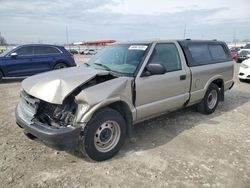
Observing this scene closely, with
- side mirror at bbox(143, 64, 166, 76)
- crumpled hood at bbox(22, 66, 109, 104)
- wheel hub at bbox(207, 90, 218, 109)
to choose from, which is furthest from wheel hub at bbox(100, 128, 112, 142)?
wheel hub at bbox(207, 90, 218, 109)

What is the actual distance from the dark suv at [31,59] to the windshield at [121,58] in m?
6.60

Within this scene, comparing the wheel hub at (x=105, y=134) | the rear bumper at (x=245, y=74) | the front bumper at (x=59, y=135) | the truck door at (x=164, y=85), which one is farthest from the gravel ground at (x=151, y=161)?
the rear bumper at (x=245, y=74)

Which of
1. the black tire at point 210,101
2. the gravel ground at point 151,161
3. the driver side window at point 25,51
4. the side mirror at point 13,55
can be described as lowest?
the gravel ground at point 151,161

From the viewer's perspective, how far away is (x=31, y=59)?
34.4 feet

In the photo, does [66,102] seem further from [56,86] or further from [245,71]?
[245,71]

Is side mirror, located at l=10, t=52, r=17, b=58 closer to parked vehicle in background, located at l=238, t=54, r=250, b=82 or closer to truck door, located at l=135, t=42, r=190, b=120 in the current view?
truck door, located at l=135, t=42, r=190, b=120

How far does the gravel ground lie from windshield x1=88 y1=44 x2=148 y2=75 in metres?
1.33

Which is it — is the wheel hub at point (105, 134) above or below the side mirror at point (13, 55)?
below

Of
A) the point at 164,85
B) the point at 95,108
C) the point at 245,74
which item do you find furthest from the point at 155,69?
the point at 245,74

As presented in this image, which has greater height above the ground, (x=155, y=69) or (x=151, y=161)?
(x=155, y=69)

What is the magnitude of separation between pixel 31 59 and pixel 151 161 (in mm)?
8646

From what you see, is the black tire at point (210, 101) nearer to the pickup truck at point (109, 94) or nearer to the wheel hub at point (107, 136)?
the pickup truck at point (109, 94)

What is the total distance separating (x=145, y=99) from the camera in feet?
13.2

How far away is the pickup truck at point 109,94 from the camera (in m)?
3.20
